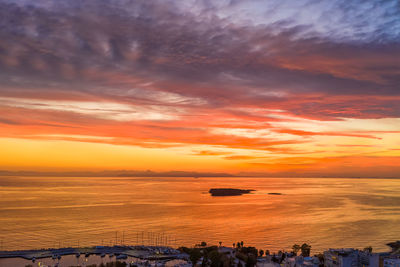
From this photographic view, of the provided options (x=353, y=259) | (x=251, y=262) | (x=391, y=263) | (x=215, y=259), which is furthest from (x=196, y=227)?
(x=391, y=263)

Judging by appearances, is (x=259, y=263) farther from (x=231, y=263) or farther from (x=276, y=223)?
(x=276, y=223)

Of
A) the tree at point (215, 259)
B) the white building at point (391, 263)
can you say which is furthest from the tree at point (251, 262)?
the white building at point (391, 263)

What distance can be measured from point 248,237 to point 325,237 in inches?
381

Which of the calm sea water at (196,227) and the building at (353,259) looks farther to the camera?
the calm sea water at (196,227)

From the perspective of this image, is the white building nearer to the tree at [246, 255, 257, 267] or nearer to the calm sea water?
the tree at [246, 255, 257, 267]

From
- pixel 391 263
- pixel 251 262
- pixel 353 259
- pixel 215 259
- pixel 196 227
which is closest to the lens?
pixel 391 263

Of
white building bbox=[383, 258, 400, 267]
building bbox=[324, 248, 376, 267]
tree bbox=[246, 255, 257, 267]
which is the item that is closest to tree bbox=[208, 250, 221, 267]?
tree bbox=[246, 255, 257, 267]

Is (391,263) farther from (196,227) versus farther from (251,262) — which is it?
(196,227)

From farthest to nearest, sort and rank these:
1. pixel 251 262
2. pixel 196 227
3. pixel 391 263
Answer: pixel 196 227
pixel 251 262
pixel 391 263

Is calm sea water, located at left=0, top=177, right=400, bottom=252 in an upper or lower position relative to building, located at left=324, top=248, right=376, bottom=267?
lower

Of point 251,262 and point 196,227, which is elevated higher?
point 251,262

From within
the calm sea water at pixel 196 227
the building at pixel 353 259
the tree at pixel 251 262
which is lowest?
the calm sea water at pixel 196 227

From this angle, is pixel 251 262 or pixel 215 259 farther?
pixel 251 262

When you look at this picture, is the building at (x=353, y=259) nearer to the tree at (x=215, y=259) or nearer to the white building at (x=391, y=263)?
the white building at (x=391, y=263)
